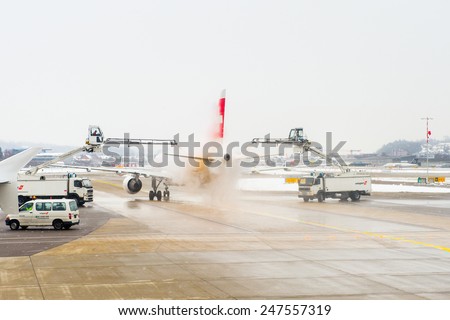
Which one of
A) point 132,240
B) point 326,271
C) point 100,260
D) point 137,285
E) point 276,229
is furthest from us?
point 276,229

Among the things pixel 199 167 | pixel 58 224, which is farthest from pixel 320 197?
pixel 58 224

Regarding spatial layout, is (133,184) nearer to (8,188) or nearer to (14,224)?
(14,224)

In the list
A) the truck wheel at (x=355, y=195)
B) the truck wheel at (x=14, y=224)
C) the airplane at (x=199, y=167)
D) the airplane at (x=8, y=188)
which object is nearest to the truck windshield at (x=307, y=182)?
the truck wheel at (x=355, y=195)

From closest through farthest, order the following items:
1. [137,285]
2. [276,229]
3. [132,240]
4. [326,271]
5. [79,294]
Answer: [79,294]
[137,285]
[326,271]
[132,240]
[276,229]

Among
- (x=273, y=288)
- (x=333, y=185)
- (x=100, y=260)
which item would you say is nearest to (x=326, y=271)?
(x=273, y=288)

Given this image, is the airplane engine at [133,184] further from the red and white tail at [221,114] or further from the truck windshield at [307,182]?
the truck windshield at [307,182]

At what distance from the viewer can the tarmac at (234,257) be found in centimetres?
2209

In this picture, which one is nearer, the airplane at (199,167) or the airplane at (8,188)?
the airplane at (8,188)

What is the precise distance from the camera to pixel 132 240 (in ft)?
118

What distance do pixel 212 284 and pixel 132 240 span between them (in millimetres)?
13767

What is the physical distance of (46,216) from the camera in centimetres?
4278

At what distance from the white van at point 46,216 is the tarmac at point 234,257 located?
0.67m

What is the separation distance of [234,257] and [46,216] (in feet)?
58.6

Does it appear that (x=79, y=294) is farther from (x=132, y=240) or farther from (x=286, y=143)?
(x=286, y=143)
